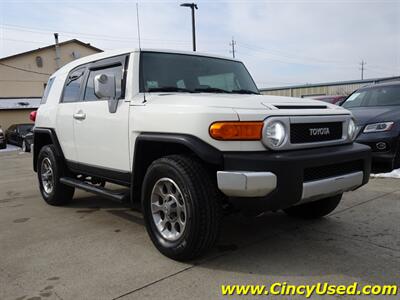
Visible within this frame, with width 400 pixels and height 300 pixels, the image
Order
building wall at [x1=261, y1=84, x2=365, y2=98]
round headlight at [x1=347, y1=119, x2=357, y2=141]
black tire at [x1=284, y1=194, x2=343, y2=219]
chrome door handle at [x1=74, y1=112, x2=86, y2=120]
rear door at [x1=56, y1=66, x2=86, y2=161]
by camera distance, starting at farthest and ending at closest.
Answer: building wall at [x1=261, y1=84, x2=365, y2=98] < rear door at [x1=56, y1=66, x2=86, y2=161] < chrome door handle at [x1=74, y1=112, x2=86, y2=120] < black tire at [x1=284, y1=194, x2=343, y2=219] < round headlight at [x1=347, y1=119, x2=357, y2=141]

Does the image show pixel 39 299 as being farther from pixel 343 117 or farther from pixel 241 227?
pixel 343 117

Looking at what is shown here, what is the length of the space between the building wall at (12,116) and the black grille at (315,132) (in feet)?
102

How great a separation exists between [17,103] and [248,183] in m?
31.0

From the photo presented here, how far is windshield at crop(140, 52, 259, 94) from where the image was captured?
3.89 meters

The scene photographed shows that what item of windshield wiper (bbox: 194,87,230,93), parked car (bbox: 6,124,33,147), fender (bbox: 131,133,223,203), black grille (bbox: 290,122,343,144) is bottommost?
parked car (bbox: 6,124,33,147)

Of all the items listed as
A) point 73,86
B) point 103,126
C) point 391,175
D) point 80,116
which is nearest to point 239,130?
point 103,126

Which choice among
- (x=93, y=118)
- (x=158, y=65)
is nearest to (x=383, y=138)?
(x=158, y=65)

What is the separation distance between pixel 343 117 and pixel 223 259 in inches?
66.0

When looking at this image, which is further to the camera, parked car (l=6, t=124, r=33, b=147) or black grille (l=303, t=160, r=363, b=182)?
parked car (l=6, t=124, r=33, b=147)

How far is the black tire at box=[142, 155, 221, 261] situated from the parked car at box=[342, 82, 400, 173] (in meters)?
4.28

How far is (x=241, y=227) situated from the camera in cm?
420


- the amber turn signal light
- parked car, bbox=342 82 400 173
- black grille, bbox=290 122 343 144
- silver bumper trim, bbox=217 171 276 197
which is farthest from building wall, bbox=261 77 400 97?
silver bumper trim, bbox=217 171 276 197

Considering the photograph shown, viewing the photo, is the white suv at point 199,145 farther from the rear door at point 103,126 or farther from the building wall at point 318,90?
the building wall at point 318,90

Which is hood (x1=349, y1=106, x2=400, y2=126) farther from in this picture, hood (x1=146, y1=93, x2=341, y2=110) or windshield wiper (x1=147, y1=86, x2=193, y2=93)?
windshield wiper (x1=147, y1=86, x2=193, y2=93)
